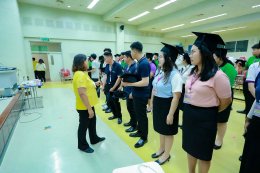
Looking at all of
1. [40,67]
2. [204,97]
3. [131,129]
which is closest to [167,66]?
[204,97]

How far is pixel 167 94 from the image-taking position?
1777mm

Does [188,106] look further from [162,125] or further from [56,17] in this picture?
[56,17]

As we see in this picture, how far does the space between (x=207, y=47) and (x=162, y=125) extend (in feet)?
3.40

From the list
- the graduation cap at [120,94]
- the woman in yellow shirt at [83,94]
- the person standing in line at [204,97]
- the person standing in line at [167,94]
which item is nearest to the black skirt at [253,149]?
the person standing in line at [204,97]

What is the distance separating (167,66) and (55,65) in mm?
9629

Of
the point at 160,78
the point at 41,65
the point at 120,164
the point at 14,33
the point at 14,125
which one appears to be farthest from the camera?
the point at 41,65

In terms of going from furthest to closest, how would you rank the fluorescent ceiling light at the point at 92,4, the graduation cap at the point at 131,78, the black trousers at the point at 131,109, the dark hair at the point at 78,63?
1. the fluorescent ceiling light at the point at 92,4
2. the black trousers at the point at 131,109
3. the graduation cap at the point at 131,78
4. the dark hair at the point at 78,63

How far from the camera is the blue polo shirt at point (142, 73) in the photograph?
2.17 metres

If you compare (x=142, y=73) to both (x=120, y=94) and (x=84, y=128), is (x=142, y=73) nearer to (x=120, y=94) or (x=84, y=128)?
(x=120, y=94)

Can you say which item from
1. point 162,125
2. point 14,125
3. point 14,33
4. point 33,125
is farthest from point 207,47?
point 14,33

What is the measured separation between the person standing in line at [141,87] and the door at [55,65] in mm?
8867

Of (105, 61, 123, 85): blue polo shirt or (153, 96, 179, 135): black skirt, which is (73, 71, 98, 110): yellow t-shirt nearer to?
(153, 96, 179, 135): black skirt

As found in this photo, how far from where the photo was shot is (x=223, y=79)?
3.94 ft

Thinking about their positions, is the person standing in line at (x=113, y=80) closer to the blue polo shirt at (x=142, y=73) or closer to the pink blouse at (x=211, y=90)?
the blue polo shirt at (x=142, y=73)
